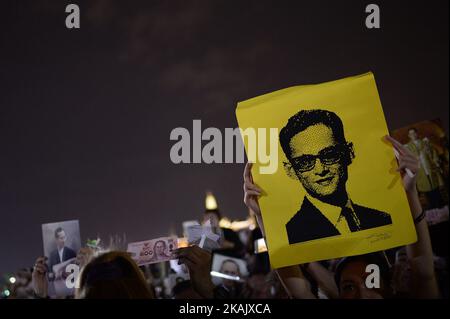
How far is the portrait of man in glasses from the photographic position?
2.00m

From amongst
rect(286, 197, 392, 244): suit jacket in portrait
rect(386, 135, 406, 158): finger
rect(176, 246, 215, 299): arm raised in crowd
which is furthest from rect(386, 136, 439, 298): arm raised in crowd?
rect(176, 246, 215, 299): arm raised in crowd

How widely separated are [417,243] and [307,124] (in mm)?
671

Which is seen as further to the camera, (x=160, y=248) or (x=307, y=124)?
(x=160, y=248)

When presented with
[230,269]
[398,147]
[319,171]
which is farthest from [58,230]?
[230,269]

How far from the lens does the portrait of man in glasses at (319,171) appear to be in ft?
6.55

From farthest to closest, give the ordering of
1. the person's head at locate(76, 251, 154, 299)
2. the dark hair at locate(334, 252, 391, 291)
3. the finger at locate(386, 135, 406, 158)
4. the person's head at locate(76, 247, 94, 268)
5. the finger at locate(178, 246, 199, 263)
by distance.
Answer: the dark hair at locate(334, 252, 391, 291)
the person's head at locate(76, 247, 94, 268)
the finger at locate(178, 246, 199, 263)
the finger at locate(386, 135, 406, 158)
the person's head at locate(76, 251, 154, 299)

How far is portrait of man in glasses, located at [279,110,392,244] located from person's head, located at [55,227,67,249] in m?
1.15

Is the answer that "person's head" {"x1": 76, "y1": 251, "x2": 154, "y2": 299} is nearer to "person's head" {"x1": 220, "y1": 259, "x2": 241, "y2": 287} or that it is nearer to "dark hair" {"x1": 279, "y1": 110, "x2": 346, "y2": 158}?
"dark hair" {"x1": 279, "y1": 110, "x2": 346, "y2": 158}

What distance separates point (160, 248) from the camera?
7.56 feet

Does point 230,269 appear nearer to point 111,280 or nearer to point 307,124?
point 307,124

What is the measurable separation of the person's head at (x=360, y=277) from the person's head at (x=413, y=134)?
1458mm

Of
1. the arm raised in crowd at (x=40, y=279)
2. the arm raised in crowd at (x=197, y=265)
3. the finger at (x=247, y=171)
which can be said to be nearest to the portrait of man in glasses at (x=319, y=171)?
the finger at (x=247, y=171)

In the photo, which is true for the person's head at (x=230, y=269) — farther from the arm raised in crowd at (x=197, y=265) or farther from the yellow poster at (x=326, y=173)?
the yellow poster at (x=326, y=173)
